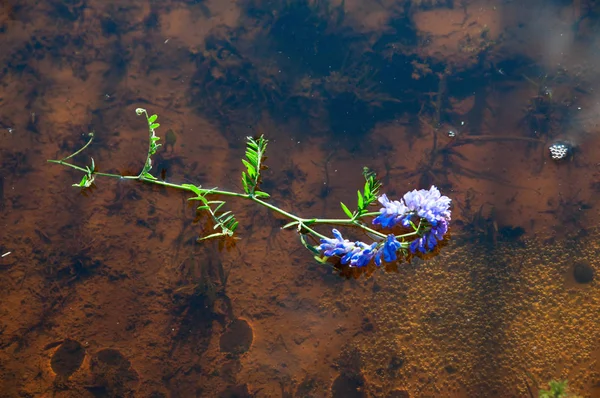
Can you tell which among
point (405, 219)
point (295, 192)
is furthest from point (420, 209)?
point (295, 192)

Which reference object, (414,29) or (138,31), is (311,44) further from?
(138,31)

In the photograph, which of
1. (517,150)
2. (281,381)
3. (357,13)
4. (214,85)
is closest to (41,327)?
(281,381)

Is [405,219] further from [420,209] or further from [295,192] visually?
[295,192]

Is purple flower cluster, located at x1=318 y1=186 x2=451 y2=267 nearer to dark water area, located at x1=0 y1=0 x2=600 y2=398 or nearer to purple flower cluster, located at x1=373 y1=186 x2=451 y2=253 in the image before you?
purple flower cluster, located at x1=373 y1=186 x2=451 y2=253

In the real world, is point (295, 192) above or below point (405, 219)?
below

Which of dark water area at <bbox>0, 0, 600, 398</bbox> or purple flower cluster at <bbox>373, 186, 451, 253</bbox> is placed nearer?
purple flower cluster at <bbox>373, 186, 451, 253</bbox>

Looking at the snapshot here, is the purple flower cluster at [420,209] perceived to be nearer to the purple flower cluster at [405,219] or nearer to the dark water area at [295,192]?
the purple flower cluster at [405,219]

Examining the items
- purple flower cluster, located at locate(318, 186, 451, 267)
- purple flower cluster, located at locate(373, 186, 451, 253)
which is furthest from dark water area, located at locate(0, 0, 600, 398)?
purple flower cluster, located at locate(373, 186, 451, 253)

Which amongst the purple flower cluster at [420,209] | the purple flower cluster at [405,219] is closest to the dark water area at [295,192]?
the purple flower cluster at [405,219]
